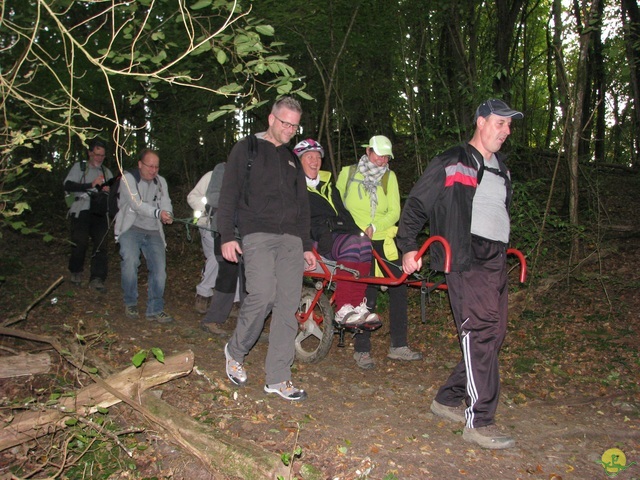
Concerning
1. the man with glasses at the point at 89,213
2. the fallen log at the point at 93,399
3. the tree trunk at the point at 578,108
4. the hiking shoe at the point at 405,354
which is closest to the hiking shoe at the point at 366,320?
the hiking shoe at the point at 405,354

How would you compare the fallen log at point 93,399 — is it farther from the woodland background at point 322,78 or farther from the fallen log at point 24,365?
the woodland background at point 322,78

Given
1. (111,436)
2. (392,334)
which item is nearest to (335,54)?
(392,334)

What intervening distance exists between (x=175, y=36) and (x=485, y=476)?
759 cm

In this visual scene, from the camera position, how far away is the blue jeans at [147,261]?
7121 mm

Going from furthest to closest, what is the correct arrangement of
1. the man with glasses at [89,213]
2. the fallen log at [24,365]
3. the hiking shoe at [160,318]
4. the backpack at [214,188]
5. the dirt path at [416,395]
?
the man with glasses at [89,213]
the hiking shoe at [160,318]
the backpack at [214,188]
the fallen log at [24,365]
the dirt path at [416,395]

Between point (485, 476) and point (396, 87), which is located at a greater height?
point (396, 87)

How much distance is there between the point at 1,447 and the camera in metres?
3.93

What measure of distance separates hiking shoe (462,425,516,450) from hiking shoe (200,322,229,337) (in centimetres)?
368

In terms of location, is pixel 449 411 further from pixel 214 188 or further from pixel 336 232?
pixel 214 188

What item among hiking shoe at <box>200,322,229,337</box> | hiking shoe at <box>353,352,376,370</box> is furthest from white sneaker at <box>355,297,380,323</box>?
hiking shoe at <box>200,322,229,337</box>

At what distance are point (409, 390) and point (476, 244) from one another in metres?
1.99

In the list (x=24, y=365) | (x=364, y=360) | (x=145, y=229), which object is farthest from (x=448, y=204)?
(x=145, y=229)

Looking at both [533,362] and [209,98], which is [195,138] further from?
A: [533,362]

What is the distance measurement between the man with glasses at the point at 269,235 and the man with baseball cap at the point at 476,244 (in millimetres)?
1153
